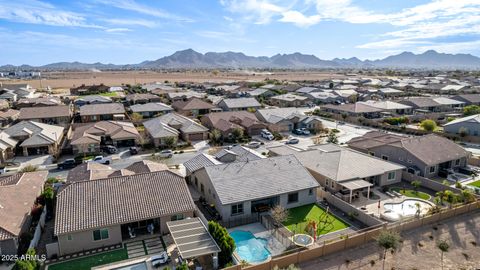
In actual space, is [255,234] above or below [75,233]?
below

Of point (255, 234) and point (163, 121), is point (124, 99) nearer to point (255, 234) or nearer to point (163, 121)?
point (163, 121)

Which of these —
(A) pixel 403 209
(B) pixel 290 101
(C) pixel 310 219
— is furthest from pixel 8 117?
(A) pixel 403 209

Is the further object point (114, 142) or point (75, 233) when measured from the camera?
point (114, 142)

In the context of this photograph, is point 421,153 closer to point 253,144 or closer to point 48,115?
point 253,144

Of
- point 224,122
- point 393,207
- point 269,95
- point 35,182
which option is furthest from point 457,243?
point 269,95

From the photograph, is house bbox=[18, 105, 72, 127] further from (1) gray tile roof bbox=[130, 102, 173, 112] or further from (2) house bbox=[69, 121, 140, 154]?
(2) house bbox=[69, 121, 140, 154]

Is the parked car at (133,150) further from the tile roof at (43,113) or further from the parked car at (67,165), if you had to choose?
the tile roof at (43,113)

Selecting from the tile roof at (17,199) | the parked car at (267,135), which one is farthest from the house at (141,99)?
the tile roof at (17,199)
